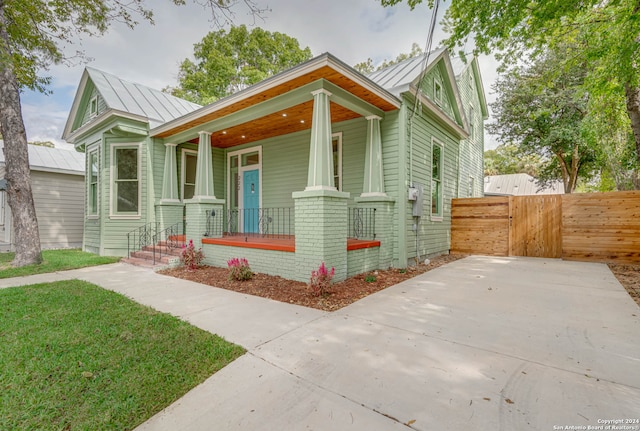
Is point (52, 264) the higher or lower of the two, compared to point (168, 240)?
lower

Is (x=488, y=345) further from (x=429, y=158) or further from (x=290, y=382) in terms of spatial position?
(x=429, y=158)

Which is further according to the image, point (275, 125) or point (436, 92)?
point (436, 92)

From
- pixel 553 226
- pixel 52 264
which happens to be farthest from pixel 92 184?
pixel 553 226

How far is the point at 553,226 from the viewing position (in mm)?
7902

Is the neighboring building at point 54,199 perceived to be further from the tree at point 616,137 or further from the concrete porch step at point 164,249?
the tree at point 616,137

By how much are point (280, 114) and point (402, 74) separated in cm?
348

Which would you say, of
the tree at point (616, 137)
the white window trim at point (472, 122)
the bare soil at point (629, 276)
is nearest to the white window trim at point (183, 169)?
the bare soil at point (629, 276)

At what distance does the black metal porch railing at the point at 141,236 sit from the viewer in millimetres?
8234

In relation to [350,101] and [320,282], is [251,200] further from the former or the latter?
[320,282]

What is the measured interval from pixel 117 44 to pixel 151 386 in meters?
9.56

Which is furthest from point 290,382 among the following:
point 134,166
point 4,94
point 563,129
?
point 563,129

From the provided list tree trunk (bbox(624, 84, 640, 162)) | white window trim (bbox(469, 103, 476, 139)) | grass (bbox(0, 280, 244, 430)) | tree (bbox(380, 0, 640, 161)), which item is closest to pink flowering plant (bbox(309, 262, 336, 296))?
grass (bbox(0, 280, 244, 430))

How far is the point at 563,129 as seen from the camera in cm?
1345

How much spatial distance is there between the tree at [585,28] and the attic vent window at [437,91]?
1.46 m
